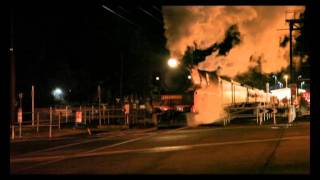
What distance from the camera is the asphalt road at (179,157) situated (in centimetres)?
1251

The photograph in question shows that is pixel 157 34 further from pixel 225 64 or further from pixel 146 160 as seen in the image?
pixel 146 160

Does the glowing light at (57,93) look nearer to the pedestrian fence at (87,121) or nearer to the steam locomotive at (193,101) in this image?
the pedestrian fence at (87,121)

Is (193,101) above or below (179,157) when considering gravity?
above

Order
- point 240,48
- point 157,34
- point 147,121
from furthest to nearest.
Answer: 1. point 157,34
2. point 147,121
3. point 240,48

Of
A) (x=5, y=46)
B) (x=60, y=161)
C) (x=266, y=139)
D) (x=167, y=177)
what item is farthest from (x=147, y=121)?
(x=5, y=46)

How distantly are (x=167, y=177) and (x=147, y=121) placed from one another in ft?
80.0

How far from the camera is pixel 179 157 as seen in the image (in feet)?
49.8

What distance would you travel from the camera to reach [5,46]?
7.04 m

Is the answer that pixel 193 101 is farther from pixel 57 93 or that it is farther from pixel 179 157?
pixel 57 93

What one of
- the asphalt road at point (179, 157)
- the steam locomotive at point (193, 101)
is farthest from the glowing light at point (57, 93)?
the asphalt road at point (179, 157)

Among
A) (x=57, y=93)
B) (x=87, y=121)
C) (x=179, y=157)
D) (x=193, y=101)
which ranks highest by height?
(x=57, y=93)

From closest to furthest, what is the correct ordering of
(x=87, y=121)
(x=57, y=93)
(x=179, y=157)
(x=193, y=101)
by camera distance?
(x=179, y=157), (x=193, y=101), (x=87, y=121), (x=57, y=93)

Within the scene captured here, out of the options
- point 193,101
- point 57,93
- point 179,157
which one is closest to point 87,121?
point 193,101

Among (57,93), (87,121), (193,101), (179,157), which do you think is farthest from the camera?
(57,93)
